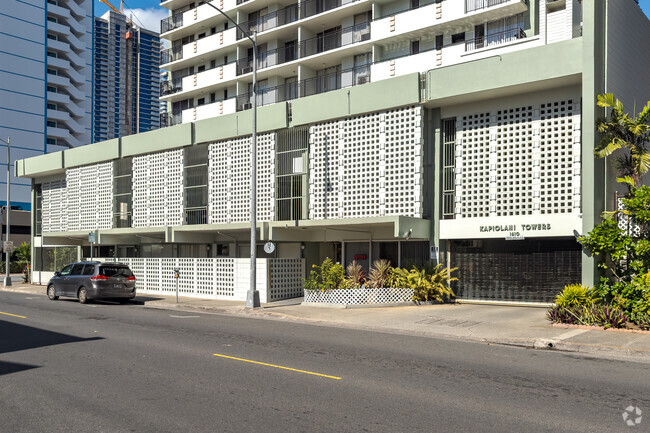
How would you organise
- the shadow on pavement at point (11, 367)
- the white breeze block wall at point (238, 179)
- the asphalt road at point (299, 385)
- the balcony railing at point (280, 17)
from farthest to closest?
the balcony railing at point (280, 17), the white breeze block wall at point (238, 179), the shadow on pavement at point (11, 367), the asphalt road at point (299, 385)

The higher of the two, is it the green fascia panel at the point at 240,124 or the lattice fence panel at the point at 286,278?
the green fascia panel at the point at 240,124

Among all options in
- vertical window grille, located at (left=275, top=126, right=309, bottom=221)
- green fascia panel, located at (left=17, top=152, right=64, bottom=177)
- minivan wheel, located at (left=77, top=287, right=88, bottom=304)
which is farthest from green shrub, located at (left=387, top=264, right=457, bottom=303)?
green fascia panel, located at (left=17, top=152, right=64, bottom=177)

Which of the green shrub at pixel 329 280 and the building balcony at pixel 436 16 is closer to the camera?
the green shrub at pixel 329 280

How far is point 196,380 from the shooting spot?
8805 mm

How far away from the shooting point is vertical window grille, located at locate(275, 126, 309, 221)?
24688 mm

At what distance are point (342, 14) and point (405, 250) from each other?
16.9 m

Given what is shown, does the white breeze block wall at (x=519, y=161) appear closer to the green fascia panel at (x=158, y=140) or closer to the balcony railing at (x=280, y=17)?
the green fascia panel at (x=158, y=140)

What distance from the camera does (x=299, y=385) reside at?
27.8ft

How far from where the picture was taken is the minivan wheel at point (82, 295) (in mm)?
23094

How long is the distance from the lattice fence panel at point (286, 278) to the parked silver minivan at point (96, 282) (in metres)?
5.93

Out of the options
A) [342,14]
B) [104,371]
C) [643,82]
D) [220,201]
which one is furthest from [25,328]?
[342,14]

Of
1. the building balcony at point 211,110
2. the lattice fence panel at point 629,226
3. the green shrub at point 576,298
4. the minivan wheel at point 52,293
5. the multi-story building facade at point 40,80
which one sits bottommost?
the minivan wheel at point 52,293

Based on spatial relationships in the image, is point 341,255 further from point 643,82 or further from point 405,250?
point 643,82

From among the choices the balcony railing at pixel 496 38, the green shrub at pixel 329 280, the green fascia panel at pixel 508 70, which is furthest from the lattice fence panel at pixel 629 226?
the balcony railing at pixel 496 38
